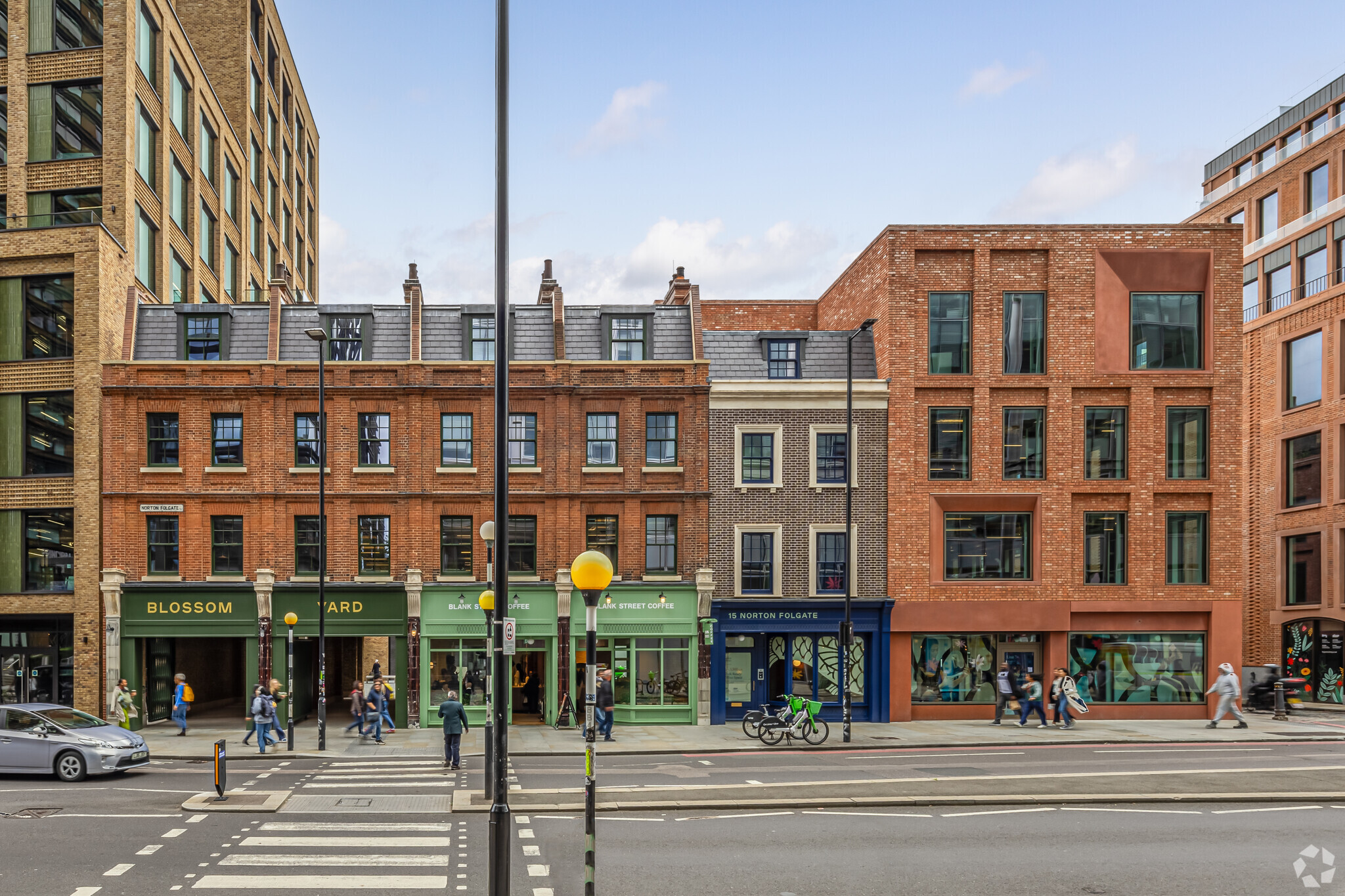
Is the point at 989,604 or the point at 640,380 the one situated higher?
the point at 640,380

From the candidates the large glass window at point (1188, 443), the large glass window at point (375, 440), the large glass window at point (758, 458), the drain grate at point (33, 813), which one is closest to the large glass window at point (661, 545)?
the large glass window at point (758, 458)

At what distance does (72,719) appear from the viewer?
20.0 m

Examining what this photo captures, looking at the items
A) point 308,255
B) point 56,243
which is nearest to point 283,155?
point 308,255

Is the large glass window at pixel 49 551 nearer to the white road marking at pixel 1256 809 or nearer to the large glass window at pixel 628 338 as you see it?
the large glass window at pixel 628 338

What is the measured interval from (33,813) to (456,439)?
15.7 meters

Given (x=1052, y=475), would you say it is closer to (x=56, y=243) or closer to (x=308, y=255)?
(x=56, y=243)

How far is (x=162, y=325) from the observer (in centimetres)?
3050

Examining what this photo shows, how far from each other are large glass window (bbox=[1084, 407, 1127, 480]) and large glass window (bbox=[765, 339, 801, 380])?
9.24 meters

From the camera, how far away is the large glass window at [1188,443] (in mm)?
30969

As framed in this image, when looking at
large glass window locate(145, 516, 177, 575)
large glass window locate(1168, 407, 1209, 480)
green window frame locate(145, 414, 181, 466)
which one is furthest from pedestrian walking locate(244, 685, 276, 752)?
large glass window locate(1168, 407, 1209, 480)

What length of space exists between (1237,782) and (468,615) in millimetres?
19967

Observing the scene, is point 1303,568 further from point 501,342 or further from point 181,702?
→ point 501,342

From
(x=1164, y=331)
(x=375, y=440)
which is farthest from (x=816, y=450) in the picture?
(x=375, y=440)

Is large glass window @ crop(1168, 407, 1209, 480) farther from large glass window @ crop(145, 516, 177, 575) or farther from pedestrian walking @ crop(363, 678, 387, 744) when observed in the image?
large glass window @ crop(145, 516, 177, 575)
